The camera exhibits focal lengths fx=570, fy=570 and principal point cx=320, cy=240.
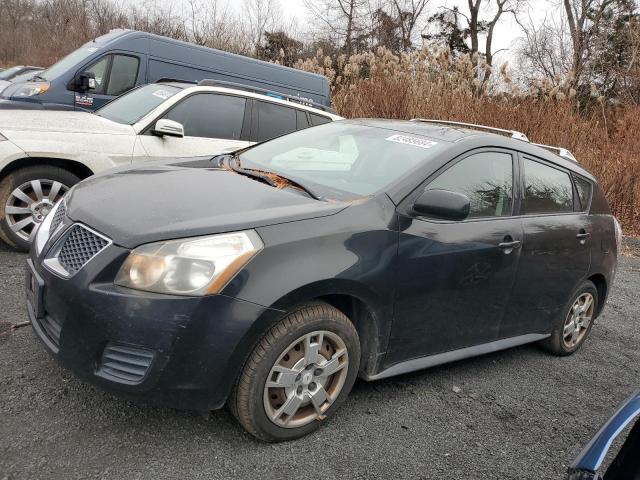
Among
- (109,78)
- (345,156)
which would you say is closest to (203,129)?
(345,156)

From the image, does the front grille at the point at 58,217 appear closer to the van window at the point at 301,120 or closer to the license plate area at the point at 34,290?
the license plate area at the point at 34,290

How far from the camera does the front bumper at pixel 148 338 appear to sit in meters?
2.35

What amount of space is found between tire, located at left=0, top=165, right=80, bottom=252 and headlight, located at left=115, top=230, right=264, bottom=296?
10.1 ft

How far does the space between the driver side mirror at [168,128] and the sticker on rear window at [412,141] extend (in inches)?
102

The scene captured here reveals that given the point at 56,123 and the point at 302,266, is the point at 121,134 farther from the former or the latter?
the point at 302,266

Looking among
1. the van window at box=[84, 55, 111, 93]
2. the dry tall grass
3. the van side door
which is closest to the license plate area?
the van side door

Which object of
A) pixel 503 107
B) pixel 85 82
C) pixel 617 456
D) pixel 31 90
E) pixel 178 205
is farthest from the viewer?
pixel 503 107

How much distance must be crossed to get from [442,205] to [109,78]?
6709mm

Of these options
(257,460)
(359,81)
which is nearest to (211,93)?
(257,460)

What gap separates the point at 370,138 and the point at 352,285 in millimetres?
1302

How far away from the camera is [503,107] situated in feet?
35.4

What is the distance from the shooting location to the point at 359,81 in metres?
11.7

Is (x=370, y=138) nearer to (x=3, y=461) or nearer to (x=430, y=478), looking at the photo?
(x=430, y=478)

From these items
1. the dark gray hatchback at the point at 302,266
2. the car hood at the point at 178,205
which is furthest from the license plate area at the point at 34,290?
the car hood at the point at 178,205
